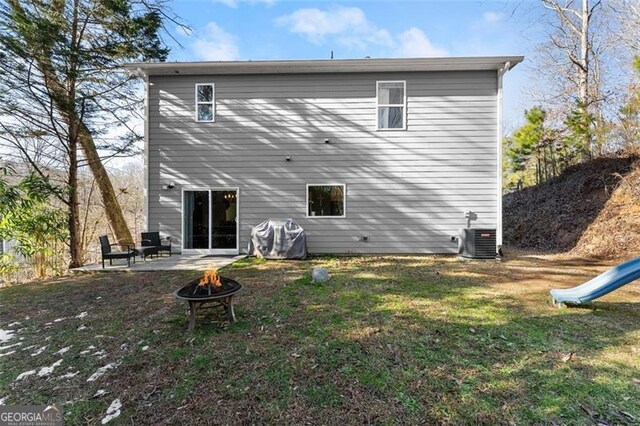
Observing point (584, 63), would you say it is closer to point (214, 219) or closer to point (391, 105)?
point (391, 105)

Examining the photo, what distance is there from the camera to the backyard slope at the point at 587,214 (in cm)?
787

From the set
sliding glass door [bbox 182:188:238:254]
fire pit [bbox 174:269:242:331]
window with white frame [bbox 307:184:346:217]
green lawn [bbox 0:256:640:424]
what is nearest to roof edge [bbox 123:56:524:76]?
window with white frame [bbox 307:184:346:217]

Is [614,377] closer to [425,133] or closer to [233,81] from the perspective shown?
[425,133]

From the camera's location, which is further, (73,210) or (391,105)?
(391,105)

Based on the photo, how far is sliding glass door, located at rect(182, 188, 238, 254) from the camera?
8.78 meters

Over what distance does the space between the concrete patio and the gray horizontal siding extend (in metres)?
0.76

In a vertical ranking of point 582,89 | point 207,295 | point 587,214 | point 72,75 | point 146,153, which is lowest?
point 207,295

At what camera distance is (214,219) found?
880cm

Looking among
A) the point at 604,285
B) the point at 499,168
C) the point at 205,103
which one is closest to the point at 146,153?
the point at 205,103

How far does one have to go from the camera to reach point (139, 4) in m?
7.99

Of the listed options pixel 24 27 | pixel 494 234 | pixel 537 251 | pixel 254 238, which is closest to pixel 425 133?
pixel 494 234

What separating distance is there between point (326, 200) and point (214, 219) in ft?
11.1

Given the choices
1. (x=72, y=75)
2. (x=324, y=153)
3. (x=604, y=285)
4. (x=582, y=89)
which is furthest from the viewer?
(x=582, y=89)

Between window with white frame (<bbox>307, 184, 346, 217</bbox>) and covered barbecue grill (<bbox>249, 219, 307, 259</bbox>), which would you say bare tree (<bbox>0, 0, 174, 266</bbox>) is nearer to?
covered barbecue grill (<bbox>249, 219, 307, 259</bbox>)
